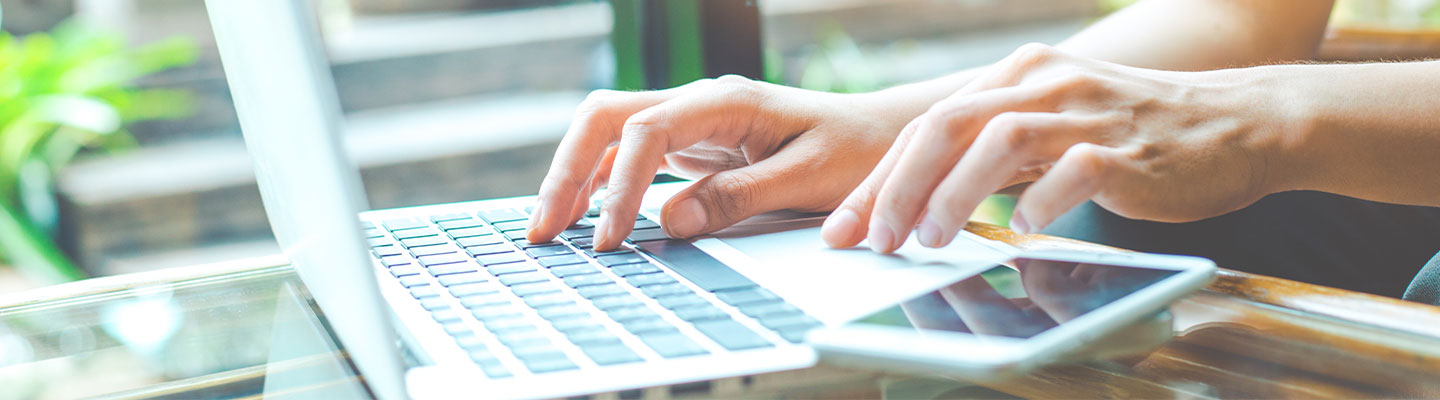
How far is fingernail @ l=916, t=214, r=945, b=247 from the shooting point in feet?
1.47

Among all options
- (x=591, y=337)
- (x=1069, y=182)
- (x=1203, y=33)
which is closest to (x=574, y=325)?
(x=591, y=337)

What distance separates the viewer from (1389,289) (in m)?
0.70

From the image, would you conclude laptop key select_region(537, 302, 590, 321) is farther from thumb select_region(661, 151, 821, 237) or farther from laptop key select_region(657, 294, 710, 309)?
thumb select_region(661, 151, 821, 237)

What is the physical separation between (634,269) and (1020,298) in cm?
19

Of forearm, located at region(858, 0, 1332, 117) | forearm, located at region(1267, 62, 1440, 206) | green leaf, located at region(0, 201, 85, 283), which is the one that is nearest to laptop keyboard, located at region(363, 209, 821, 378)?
forearm, located at region(1267, 62, 1440, 206)

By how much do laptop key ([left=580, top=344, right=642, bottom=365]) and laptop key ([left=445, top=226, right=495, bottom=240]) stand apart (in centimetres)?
25

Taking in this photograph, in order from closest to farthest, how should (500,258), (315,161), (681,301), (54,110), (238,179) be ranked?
(315,161)
(681,301)
(500,258)
(54,110)
(238,179)

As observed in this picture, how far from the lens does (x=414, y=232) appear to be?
24.2 inches

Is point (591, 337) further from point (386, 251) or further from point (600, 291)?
point (386, 251)

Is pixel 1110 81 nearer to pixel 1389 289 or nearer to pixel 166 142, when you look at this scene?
pixel 1389 289

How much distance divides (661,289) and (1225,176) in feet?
0.92

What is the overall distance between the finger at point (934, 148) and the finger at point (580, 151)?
0.20 metres

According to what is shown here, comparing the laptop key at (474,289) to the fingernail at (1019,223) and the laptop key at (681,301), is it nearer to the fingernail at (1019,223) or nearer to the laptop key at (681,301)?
the laptop key at (681,301)

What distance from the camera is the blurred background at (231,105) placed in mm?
1881
